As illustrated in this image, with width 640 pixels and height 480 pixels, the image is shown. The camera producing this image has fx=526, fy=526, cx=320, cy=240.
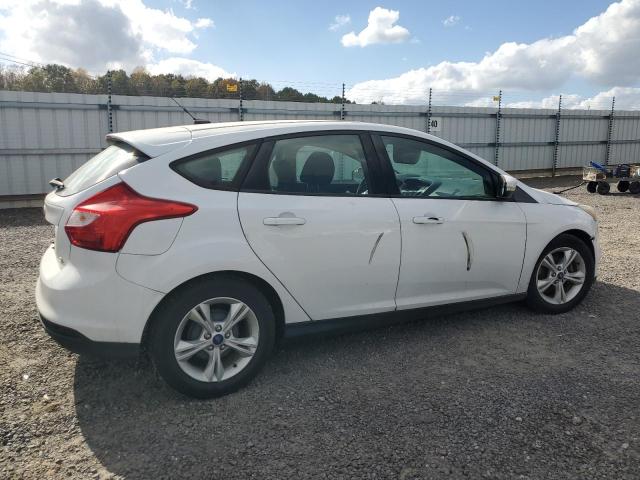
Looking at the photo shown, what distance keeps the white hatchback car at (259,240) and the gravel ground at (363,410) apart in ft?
0.98

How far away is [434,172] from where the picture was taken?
13.0ft

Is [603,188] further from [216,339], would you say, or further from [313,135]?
[216,339]

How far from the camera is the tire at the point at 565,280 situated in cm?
429

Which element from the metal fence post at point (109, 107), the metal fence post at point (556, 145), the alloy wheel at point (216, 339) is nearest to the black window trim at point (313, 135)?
the alloy wheel at point (216, 339)

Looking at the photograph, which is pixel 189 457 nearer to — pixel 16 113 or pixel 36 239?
pixel 36 239

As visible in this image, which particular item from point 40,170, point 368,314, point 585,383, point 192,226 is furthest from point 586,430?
point 40,170

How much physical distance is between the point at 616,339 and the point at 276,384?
259cm

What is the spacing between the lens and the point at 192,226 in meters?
2.83

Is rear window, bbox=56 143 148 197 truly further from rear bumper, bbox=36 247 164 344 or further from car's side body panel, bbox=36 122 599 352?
rear bumper, bbox=36 247 164 344

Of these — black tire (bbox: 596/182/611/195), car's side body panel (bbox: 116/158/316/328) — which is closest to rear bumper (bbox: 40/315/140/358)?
car's side body panel (bbox: 116/158/316/328)

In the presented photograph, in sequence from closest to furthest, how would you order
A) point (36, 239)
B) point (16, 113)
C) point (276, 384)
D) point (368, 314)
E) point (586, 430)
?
point (586, 430)
point (276, 384)
point (368, 314)
point (36, 239)
point (16, 113)

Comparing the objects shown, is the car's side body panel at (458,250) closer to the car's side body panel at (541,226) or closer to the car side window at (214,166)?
the car's side body panel at (541,226)

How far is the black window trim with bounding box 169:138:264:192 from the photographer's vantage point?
2926 mm

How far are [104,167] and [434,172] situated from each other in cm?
231
